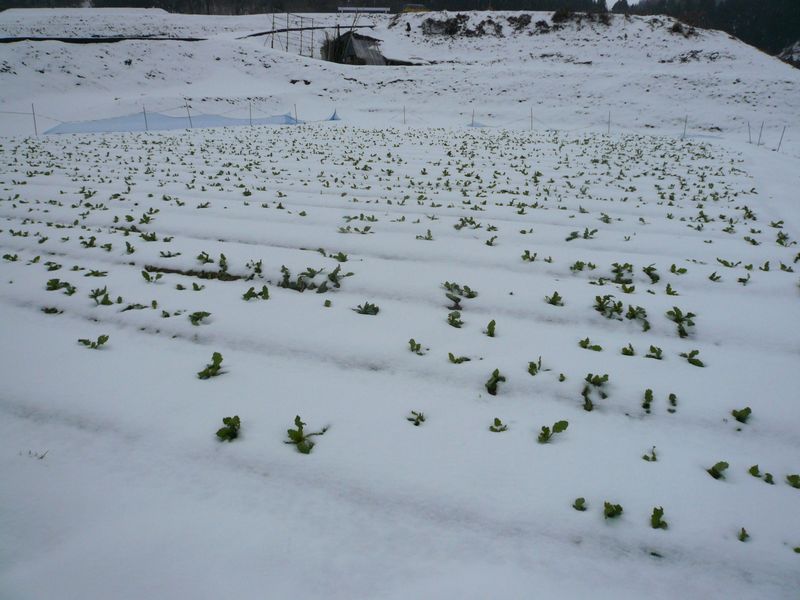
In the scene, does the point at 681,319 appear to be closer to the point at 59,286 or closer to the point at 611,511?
the point at 611,511

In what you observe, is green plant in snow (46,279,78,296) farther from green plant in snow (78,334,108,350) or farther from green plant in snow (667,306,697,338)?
green plant in snow (667,306,697,338)

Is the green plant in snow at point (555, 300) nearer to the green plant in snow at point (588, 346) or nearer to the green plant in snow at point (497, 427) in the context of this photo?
the green plant in snow at point (588, 346)

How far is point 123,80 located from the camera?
35.4 metres

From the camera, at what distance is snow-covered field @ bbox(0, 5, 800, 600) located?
7.39ft

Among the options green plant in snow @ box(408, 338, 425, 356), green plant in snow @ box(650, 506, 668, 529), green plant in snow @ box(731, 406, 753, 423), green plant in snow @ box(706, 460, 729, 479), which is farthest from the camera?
green plant in snow @ box(408, 338, 425, 356)

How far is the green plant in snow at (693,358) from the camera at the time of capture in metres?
3.95

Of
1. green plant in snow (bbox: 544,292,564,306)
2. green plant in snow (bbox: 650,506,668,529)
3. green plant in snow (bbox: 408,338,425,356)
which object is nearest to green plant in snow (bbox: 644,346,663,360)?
green plant in snow (bbox: 544,292,564,306)

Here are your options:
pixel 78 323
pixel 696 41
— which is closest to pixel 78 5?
pixel 696 41

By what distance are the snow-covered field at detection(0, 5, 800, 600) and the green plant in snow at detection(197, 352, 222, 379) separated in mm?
22

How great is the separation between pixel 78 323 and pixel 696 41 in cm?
5783

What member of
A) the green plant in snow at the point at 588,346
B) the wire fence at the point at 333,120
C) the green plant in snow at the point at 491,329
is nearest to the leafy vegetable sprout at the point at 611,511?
the green plant in snow at the point at 588,346

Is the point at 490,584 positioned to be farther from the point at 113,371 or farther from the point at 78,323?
the point at 78,323

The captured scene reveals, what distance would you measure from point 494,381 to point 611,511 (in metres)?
1.31

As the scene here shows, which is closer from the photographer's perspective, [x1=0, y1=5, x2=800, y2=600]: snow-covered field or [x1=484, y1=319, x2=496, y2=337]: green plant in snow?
[x1=0, y1=5, x2=800, y2=600]: snow-covered field
